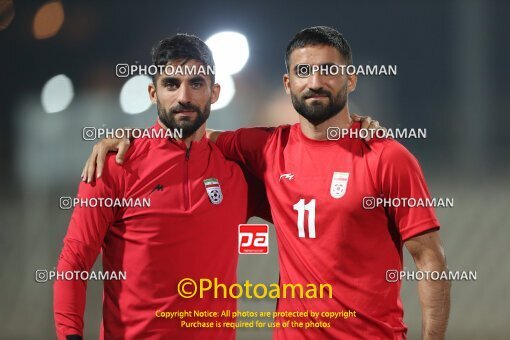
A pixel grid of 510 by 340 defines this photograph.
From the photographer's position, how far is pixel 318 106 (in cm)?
136

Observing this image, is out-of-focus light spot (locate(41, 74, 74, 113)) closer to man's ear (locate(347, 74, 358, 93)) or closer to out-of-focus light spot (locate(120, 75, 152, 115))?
out-of-focus light spot (locate(120, 75, 152, 115))

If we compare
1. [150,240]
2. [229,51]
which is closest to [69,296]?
[150,240]

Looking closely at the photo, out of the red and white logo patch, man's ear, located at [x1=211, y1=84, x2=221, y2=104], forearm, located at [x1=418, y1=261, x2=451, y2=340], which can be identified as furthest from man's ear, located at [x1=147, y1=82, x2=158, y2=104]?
forearm, located at [x1=418, y1=261, x2=451, y2=340]

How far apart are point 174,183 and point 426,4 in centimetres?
82

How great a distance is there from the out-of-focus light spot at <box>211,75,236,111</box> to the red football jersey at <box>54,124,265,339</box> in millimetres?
205

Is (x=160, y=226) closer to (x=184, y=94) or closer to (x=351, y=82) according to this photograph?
(x=184, y=94)

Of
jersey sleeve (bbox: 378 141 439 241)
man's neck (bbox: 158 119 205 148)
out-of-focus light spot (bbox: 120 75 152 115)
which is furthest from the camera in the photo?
out-of-focus light spot (bbox: 120 75 152 115)

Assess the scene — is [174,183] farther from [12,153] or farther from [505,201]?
[505,201]

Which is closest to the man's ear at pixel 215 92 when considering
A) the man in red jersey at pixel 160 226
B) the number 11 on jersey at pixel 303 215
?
the man in red jersey at pixel 160 226

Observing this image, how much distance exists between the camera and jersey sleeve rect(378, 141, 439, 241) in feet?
4.30

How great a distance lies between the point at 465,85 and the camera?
5.20ft

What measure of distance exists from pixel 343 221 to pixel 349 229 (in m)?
0.02

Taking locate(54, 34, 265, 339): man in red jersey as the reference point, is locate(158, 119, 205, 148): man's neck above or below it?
above

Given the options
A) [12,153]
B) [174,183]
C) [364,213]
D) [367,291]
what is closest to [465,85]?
[364,213]
